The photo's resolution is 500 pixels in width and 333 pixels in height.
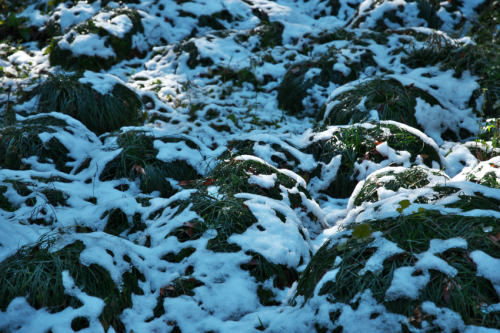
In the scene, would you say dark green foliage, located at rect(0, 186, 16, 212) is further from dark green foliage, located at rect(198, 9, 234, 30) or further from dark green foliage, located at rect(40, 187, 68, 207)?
dark green foliage, located at rect(198, 9, 234, 30)

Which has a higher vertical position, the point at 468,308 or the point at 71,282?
the point at 468,308

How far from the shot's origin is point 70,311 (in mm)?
1989

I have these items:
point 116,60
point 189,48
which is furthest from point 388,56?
point 116,60

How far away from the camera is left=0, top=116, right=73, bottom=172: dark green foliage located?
3861 mm

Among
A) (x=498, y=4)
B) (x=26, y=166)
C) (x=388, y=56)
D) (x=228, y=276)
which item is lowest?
(x=26, y=166)

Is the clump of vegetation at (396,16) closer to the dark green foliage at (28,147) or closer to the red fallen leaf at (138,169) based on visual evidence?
the red fallen leaf at (138,169)

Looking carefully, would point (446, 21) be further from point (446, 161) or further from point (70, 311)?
point (70, 311)

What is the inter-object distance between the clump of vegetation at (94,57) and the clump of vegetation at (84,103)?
1339mm

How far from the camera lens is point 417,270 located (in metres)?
1.85

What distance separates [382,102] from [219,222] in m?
2.84

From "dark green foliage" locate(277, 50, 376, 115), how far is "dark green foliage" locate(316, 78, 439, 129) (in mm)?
742

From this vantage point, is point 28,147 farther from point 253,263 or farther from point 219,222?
point 253,263

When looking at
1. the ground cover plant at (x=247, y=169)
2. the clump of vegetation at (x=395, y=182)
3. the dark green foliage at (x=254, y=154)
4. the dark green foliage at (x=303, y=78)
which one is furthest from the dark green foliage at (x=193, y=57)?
the clump of vegetation at (x=395, y=182)

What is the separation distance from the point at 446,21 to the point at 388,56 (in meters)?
2.21
